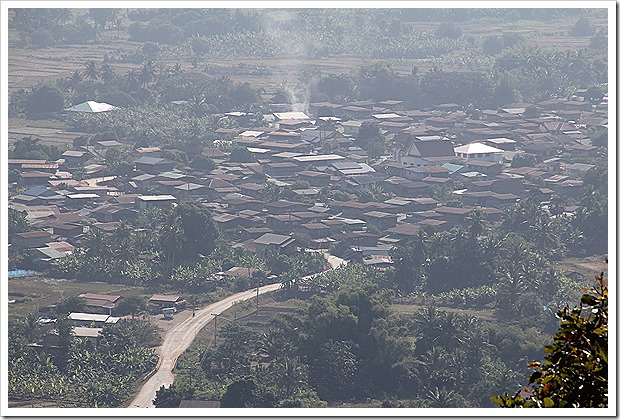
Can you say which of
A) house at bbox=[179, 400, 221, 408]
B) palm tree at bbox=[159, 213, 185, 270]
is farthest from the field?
house at bbox=[179, 400, 221, 408]

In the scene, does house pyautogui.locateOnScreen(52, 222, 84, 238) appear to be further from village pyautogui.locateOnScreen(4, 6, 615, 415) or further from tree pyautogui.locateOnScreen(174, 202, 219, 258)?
tree pyautogui.locateOnScreen(174, 202, 219, 258)

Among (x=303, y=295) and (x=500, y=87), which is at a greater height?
(x=500, y=87)

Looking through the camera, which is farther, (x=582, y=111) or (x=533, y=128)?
(x=582, y=111)

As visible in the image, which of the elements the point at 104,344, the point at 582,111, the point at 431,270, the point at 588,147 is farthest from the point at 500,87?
the point at 104,344

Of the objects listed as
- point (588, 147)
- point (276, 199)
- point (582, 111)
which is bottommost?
point (276, 199)

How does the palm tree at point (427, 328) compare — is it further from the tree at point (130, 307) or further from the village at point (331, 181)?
the tree at point (130, 307)

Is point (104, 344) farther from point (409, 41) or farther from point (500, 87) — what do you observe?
point (409, 41)

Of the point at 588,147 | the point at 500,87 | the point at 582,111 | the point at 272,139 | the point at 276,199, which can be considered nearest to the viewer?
the point at 276,199

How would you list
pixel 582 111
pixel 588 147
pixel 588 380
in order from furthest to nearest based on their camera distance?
pixel 582 111 → pixel 588 147 → pixel 588 380
